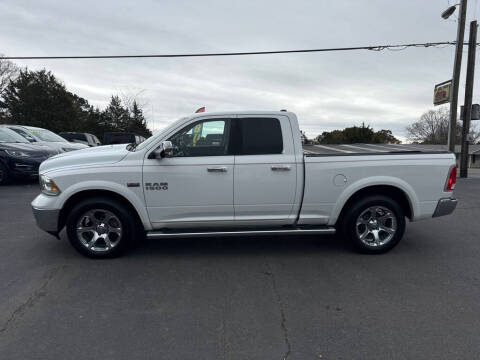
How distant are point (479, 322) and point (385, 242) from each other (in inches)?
64.7

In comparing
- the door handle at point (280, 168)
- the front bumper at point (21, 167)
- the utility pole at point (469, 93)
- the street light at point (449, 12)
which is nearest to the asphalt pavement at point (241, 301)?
the door handle at point (280, 168)

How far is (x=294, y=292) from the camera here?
341cm

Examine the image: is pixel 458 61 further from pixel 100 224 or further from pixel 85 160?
pixel 100 224

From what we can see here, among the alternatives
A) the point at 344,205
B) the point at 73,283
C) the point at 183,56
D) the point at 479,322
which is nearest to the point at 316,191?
the point at 344,205

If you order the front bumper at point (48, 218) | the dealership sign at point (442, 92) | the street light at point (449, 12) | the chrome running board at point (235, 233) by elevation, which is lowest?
the chrome running board at point (235, 233)

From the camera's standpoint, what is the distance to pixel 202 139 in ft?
13.9

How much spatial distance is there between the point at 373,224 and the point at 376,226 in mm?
52

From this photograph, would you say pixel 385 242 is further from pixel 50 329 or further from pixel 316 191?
pixel 50 329

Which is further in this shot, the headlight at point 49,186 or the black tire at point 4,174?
the black tire at point 4,174

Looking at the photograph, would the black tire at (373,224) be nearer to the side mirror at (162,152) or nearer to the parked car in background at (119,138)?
the side mirror at (162,152)

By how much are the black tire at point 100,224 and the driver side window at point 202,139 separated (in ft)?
3.29

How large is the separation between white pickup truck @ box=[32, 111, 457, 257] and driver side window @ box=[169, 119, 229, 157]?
13mm

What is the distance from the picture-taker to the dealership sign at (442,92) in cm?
1436

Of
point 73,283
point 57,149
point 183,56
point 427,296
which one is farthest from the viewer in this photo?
point 183,56
